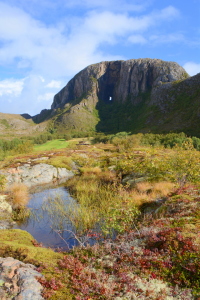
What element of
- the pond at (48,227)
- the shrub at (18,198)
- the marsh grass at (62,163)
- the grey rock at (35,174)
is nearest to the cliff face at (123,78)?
the marsh grass at (62,163)

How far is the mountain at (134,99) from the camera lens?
98.8m

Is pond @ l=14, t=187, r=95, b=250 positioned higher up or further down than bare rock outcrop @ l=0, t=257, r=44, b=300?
further down

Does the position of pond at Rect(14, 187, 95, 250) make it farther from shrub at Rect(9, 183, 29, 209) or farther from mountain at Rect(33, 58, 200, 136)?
mountain at Rect(33, 58, 200, 136)

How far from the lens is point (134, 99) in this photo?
15512cm

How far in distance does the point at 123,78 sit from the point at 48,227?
6813 inches

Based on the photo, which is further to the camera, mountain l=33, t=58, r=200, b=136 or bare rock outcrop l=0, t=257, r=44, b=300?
mountain l=33, t=58, r=200, b=136

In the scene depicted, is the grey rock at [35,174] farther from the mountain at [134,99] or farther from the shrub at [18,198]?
the mountain at [134,99]

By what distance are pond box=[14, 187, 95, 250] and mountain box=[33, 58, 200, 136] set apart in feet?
215

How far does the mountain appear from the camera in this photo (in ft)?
324

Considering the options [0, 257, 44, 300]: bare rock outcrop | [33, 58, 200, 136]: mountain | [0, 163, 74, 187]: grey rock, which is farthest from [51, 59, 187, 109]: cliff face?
[0, 257, 44, 300]: bare rock outcrop

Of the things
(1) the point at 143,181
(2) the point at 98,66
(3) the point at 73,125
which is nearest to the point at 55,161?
(1) the point at 143,181

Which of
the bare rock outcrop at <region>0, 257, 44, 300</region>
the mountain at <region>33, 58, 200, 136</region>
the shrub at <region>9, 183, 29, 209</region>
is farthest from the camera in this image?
the mountain at <region>33, 58, 200, 136</region>

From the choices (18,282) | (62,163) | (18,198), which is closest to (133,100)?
(62,163)

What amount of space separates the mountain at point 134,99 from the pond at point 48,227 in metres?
65.5
